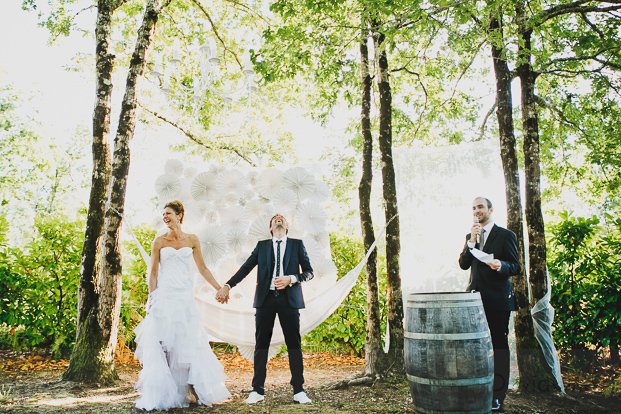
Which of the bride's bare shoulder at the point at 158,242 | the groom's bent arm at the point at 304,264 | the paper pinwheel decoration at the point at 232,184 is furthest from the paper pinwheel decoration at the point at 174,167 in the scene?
the groom's bent arm at the point at 304,264

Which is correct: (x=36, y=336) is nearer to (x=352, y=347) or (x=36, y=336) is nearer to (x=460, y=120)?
(x=352, y=347)

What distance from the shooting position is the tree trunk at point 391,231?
3.74m

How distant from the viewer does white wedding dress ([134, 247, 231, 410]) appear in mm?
2885

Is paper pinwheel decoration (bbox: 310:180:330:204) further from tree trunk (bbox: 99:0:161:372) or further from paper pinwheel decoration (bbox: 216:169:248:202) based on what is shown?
tree trunk (bbox: 99:0:161:372)

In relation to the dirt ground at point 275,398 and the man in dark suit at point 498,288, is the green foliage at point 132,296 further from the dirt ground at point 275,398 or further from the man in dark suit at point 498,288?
the man in dark suit at point 498,288

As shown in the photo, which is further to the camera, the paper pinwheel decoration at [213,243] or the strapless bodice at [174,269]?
the paper pinwheel decoration at [213,243]

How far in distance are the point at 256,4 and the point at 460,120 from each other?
354cm

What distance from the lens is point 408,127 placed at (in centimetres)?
568

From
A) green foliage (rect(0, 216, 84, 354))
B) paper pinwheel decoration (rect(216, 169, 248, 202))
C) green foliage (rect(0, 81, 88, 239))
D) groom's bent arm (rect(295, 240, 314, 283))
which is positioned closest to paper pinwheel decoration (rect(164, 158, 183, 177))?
paper pinwheel decoration (rect(216, 169, 248, 202))

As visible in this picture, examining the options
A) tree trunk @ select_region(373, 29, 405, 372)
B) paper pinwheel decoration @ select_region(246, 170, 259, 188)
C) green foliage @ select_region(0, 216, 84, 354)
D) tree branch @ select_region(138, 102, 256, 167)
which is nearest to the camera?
tree trunk @ select_region(373, 29, 405, 372)

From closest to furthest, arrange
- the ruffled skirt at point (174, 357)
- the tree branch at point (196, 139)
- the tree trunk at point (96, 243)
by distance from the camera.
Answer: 1. the ruffled skirt at point (174, 357)
2. the tree trunk at point (96, 243)
3. the tree branch at point (196, 139)

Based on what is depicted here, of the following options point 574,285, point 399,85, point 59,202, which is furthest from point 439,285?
point 59,202

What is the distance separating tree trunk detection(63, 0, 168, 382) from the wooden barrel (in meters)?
2.74

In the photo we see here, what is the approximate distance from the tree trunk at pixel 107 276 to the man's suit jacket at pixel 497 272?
3.11 meters
